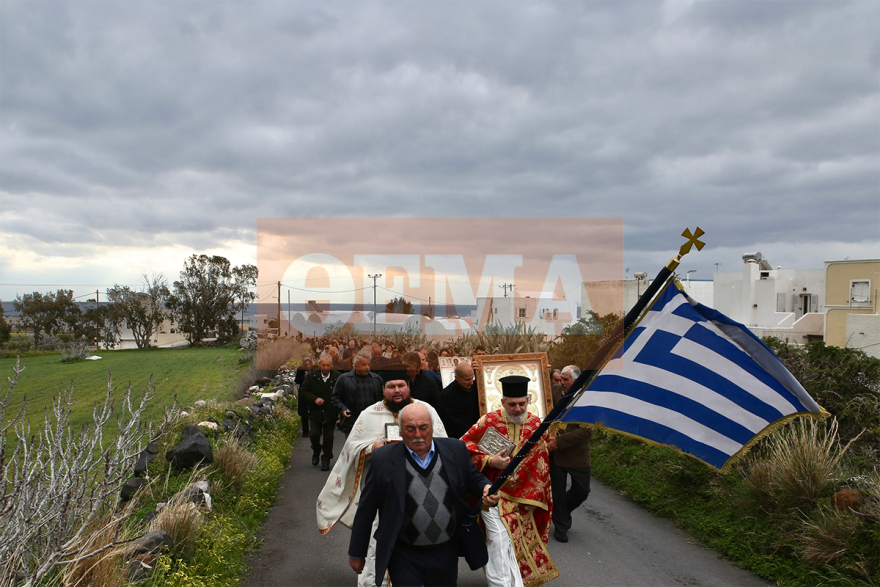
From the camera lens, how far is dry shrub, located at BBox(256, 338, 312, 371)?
23.7 m

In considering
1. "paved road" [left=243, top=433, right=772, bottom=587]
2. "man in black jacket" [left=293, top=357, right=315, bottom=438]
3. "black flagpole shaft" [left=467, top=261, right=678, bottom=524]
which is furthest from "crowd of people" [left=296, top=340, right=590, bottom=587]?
"man in black jacket" [left=293, top=357, right=315, bottom=438]

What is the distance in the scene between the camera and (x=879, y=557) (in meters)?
4.92

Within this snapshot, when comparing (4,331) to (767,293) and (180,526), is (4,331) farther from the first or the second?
(767,293)

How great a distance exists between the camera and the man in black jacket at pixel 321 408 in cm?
967

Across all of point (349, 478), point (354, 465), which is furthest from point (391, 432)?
point (349, 478)

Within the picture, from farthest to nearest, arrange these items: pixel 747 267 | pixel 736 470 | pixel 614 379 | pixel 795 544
Result: pixel 747 267
pixel 736 470
pixel 795 544
pixel 614 379

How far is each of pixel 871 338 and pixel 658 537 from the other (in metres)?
15.1

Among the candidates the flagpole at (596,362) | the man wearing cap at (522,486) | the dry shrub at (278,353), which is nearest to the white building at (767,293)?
the dry shrub at (278,353)

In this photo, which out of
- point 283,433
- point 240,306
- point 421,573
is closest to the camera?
point 421,573

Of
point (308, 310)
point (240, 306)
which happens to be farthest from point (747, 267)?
point (240, 306)

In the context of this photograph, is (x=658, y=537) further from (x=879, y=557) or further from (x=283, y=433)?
(x=283, y=433)

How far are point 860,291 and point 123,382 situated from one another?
33280 millimetres

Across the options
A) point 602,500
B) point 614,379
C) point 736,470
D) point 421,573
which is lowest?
point 602,500

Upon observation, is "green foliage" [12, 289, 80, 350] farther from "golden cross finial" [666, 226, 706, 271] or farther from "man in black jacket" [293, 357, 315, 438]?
"golden cross finial" [666, 226, 706, 271]
